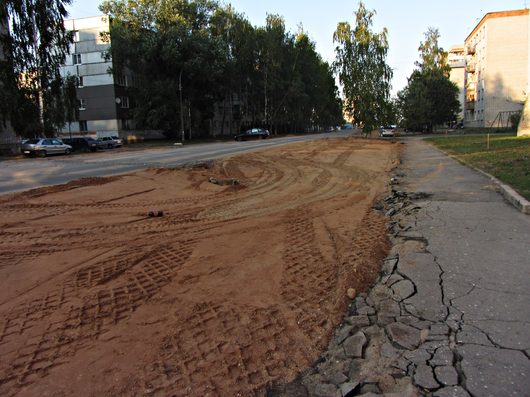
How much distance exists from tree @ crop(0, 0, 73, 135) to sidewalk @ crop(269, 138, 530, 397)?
118 feet

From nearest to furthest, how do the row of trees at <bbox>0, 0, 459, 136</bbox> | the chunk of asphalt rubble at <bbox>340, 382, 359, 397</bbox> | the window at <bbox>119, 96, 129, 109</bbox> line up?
the chunk of asphalt rubble at <bbox>340, 382, 359, 397</bbox>
the row of trees at <bbox>0, 0, 459, 136</bbox>
the window at <bbox>119, 96, 129, 109</bbox>

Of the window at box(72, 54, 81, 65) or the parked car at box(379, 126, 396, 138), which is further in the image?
the window at box(72, 54, 81, 65)

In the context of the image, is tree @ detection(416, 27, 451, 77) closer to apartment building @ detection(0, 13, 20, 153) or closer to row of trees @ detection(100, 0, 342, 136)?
row of trees @ detection(100, 0, 342, 136)

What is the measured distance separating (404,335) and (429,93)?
2191 inches

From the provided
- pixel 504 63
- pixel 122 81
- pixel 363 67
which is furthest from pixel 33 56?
pixel 504 63

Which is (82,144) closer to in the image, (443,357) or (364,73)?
(364,73)

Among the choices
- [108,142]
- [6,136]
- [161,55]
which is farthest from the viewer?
[161,55]

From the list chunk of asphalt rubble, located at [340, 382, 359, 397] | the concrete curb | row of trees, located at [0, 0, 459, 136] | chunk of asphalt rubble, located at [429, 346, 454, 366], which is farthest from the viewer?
row of trees, located at [0, 0, 459, 136]

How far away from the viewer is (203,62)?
159 feet

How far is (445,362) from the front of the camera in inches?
125

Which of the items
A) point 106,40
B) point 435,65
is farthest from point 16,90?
point 435,65

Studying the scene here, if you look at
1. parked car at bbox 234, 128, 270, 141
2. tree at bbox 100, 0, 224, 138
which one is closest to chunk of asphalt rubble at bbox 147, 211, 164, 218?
tree at bbox 100, 0, 224, 138

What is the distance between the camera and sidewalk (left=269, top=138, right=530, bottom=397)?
2.97m

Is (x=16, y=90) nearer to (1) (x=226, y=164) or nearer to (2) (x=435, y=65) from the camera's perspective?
(1) (x=226, y=164)
